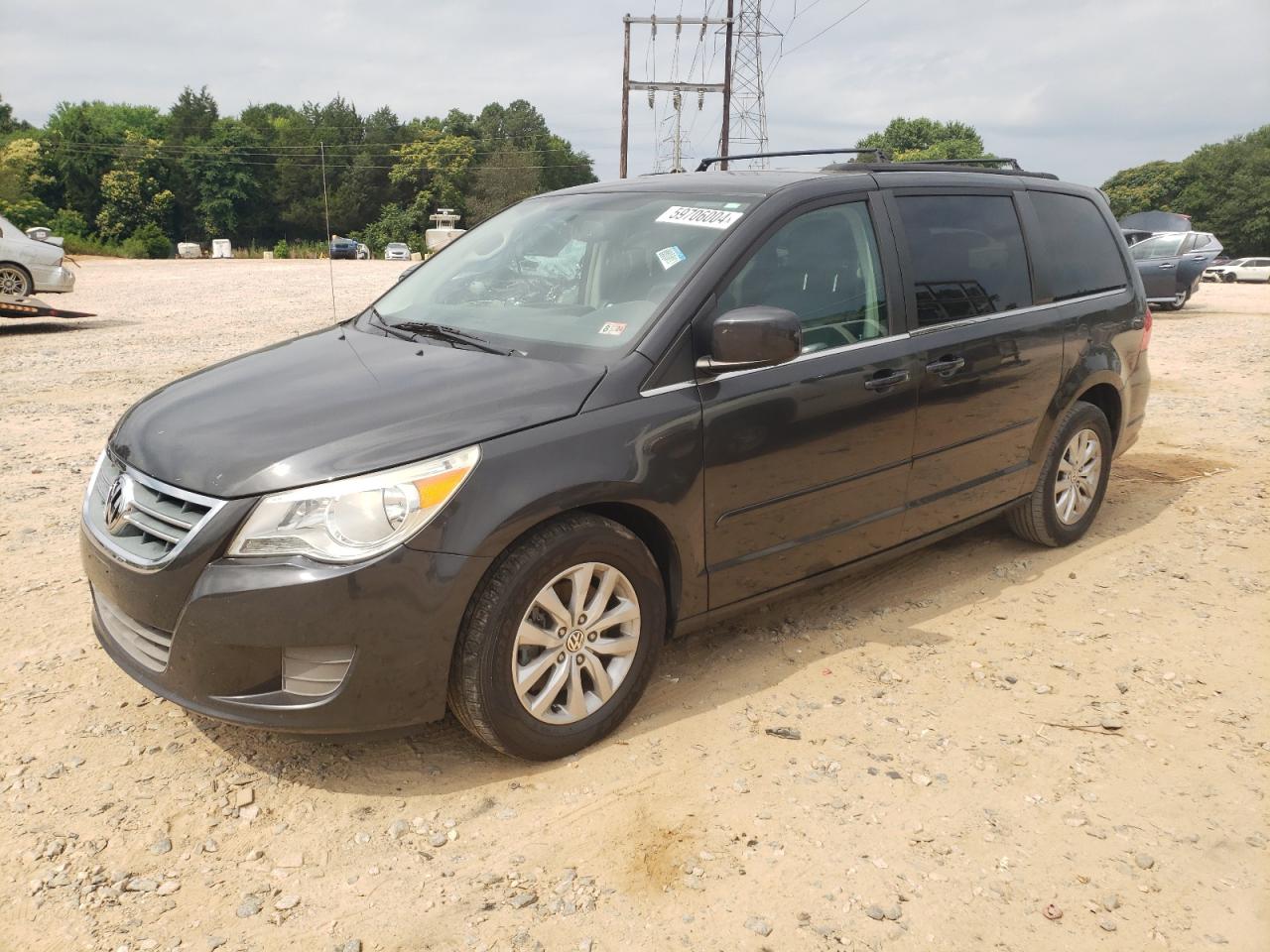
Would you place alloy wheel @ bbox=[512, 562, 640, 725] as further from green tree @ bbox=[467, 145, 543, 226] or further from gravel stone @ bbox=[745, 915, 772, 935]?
green tree @ bbox=[467, 145, 543, 226]

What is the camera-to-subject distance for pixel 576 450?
9.84 feet

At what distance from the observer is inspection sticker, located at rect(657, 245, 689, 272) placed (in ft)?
11.6

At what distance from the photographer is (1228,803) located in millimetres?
3035

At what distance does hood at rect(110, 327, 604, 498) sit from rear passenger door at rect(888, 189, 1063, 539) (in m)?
1.63

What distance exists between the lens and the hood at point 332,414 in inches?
109

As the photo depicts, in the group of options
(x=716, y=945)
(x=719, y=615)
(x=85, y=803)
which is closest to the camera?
(x=716, y=945)

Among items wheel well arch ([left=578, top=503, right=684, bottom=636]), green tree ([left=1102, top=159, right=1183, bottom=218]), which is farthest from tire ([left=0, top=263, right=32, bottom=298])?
green tree ([left=1102, top=159, right=1183, bottom=218])

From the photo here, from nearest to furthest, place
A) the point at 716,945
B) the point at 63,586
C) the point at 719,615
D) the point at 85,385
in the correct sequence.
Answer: the point at 716,945 < the point at 719,615 < the point at 63,586 < the point at 85,385

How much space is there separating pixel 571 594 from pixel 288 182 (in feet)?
322

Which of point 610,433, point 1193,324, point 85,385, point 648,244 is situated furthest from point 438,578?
point 1193,324

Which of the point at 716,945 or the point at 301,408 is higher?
the point at 301,408

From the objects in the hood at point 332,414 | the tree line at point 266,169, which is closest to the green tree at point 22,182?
the tree line at point 266,169

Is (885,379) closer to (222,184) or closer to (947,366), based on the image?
(947,366)

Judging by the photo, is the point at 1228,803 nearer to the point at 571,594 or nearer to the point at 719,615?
the point at 719,615
